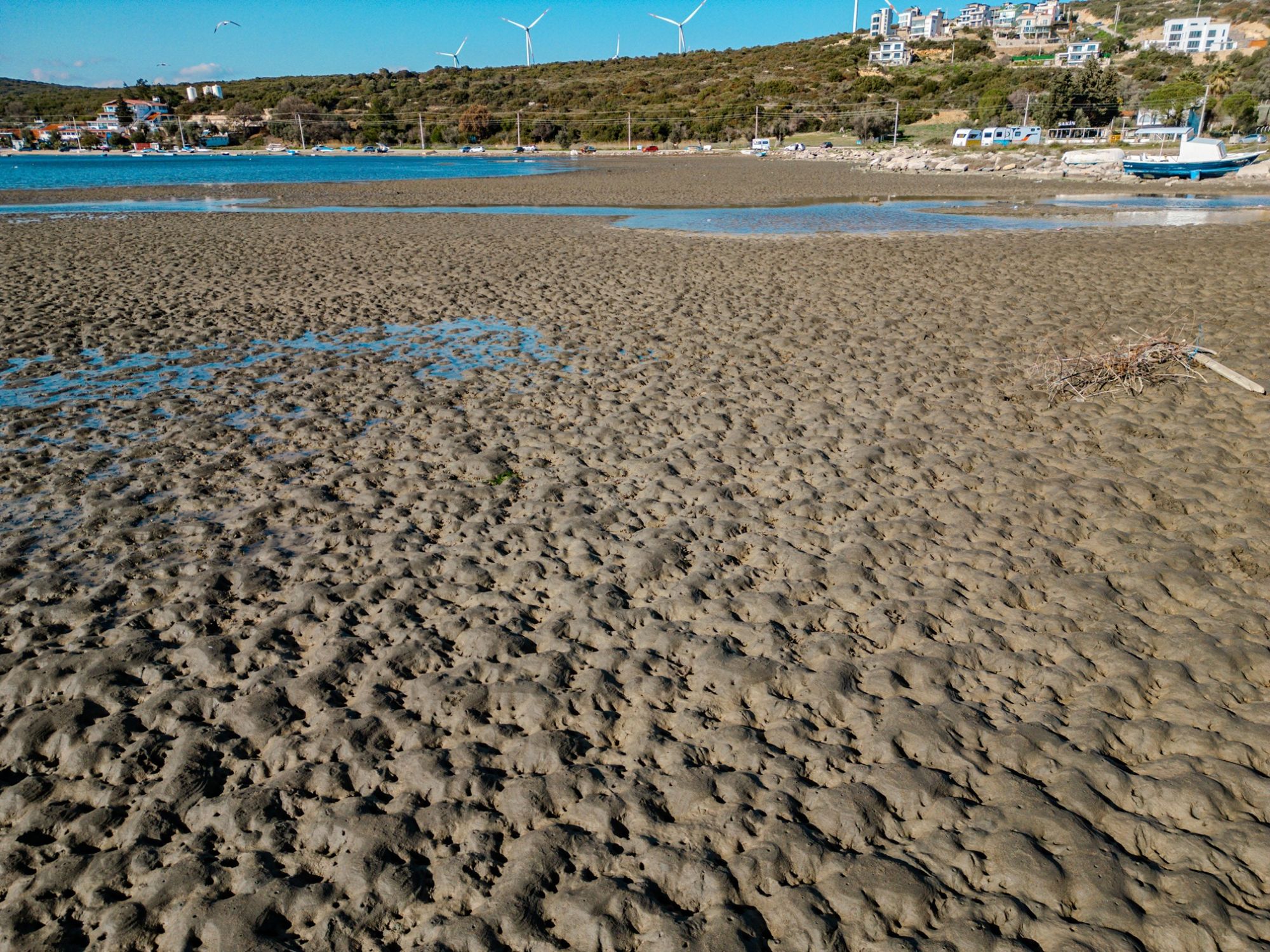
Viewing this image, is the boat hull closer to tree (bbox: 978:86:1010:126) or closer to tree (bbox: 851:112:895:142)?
tree (bbox: 978:86:1010:126)

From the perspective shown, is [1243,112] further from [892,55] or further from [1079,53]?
[892,55]

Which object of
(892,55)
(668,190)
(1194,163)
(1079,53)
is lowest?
(668,190)

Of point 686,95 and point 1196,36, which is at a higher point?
point 1196,36

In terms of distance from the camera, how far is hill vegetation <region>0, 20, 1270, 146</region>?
81.4 metres

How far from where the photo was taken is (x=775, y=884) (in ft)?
11.1

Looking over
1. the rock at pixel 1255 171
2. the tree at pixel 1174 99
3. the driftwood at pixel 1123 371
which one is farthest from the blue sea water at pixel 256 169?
the driftwood at pixel 1123 371

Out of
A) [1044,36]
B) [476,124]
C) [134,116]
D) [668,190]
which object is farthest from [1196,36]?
[134,116]

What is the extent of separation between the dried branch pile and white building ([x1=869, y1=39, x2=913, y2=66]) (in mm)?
134258

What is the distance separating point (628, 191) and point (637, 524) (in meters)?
35.8

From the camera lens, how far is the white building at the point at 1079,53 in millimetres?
114281

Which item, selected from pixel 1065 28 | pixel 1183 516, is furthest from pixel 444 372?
pixel 1065 28

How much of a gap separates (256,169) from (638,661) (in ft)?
246

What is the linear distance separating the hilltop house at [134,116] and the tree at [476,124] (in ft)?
183

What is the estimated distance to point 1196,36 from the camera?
118 m
